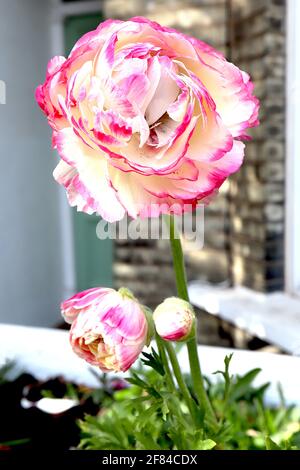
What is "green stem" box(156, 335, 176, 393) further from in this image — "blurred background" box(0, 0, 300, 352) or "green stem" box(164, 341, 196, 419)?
"blurred background" box(0, 0, 300, 352)

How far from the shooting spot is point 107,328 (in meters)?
0.40

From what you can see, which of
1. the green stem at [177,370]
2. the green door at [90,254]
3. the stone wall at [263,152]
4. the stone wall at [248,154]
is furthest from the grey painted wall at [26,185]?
the green stem at [177,370]

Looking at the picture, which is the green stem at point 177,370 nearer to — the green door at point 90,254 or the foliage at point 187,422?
the foliage at point 187,422

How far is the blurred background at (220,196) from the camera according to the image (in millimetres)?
1979

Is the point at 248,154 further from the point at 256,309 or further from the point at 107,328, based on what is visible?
the point at 107,328

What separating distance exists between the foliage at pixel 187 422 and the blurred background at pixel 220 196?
60 centimetres

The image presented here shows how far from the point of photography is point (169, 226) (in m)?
0.44

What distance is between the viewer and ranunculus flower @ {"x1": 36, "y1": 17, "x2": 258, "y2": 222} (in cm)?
35

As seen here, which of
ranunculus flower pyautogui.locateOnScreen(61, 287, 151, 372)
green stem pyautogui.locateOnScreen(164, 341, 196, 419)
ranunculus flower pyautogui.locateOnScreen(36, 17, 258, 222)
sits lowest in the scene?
green stem pyautogui.locateOnScreen(164, 341, 196, 419)

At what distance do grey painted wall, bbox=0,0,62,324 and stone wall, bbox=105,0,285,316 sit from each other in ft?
1.71

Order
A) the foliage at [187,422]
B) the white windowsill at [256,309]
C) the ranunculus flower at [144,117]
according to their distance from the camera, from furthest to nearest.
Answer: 1. the white windowsill at [256,309]
2. the foliage at [187,422]
3. the ranunculus flower at [144,117]

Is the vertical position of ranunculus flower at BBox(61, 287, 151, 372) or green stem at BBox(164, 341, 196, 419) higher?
ranunculus flower at BBox(61, 287, 151, 372)

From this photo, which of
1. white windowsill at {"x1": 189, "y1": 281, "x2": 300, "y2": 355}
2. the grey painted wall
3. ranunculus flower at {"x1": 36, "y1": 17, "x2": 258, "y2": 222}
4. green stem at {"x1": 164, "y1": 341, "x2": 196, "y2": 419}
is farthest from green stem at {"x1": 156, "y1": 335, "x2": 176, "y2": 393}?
the grey painted wall
